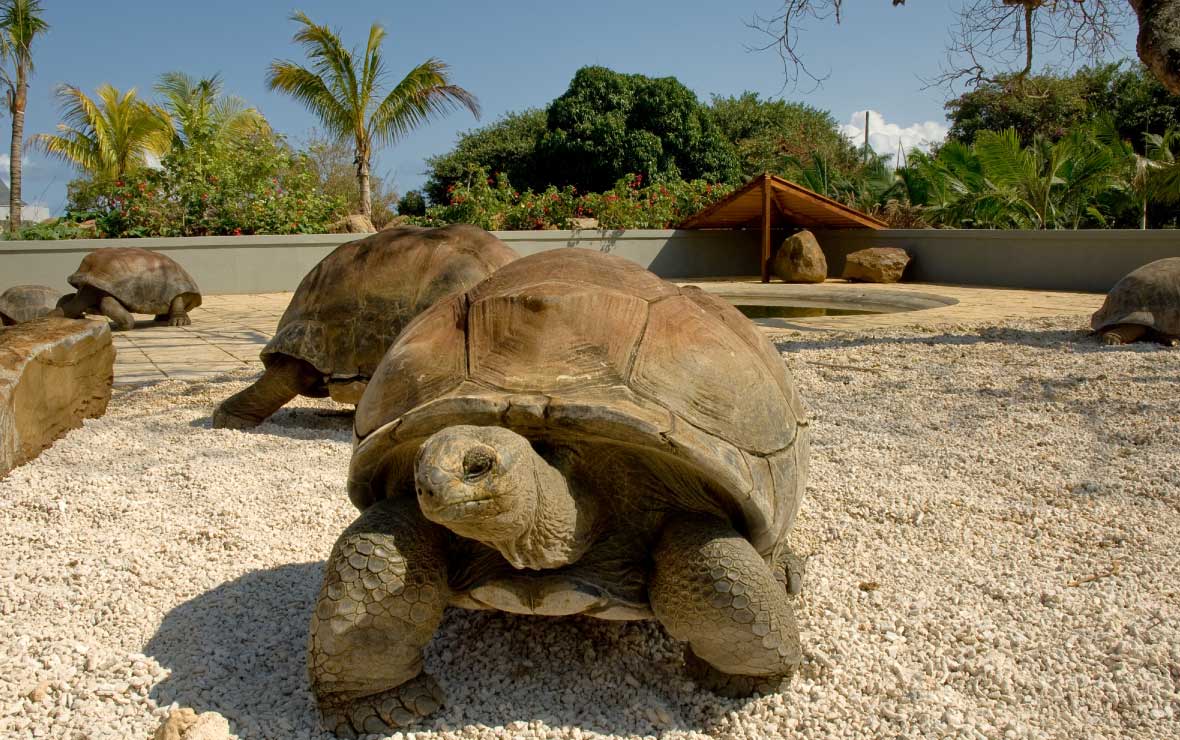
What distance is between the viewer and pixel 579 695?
6.15 feet

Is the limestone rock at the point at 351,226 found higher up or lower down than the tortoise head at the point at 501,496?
higher up

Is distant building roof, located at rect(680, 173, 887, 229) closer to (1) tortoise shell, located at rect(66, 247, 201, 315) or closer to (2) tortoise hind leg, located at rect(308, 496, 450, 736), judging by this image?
(1) tortoise shell, located at rect(66, 247, 201, 315)

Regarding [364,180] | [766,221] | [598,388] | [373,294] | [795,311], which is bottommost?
[795,311]

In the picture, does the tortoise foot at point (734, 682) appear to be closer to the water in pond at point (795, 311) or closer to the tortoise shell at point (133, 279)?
the water in pond at point (795, 311)

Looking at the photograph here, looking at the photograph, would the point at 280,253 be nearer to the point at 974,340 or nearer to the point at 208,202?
the point at 208,202

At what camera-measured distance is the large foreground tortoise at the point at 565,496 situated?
1.64m

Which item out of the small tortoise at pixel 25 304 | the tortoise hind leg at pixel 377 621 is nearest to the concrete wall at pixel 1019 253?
the tortoise hind leg at pixel 377 621

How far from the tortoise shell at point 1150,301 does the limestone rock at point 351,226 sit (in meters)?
12.4

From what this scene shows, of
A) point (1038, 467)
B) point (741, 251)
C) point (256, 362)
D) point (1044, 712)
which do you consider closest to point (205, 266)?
point (256, 362)

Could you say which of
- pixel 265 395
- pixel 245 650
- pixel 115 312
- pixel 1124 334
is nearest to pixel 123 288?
pixel 115 312

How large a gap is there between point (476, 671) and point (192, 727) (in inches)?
23.8

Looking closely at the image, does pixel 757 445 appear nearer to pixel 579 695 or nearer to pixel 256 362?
pixel 579 695

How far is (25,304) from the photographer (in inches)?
343

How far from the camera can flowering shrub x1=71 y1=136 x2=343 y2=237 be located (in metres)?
14.1
